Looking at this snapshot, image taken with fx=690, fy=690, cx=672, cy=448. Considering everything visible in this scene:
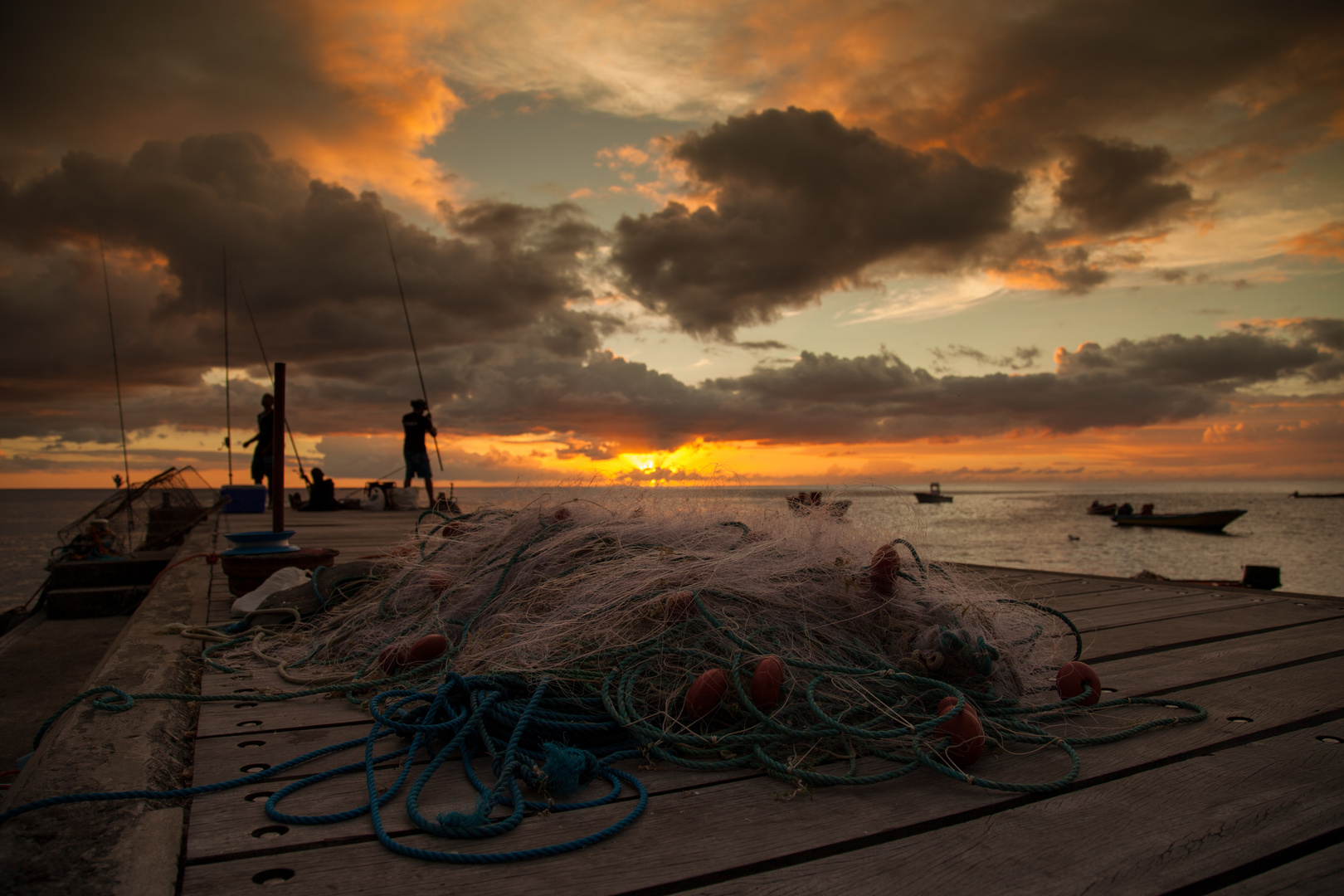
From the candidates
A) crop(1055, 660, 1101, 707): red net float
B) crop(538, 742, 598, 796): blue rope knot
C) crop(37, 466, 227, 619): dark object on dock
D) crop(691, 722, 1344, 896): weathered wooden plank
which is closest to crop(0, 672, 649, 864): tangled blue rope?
crop(538, 742, 598, 796): blue rope knot

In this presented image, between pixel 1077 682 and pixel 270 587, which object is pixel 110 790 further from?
pixel 1077 682

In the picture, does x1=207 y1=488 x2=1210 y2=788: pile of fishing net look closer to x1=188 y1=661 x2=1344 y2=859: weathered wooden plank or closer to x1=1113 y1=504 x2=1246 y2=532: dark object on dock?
x1=188 y1=661 x2=1344 y2=859: weathered wooden plank

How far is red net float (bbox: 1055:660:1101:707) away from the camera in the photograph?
1995mm

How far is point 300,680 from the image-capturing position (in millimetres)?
2338

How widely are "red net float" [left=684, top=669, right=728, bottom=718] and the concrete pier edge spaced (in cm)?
106

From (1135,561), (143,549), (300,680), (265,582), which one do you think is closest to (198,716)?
(300,680)

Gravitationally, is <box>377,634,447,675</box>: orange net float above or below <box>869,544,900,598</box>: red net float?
below

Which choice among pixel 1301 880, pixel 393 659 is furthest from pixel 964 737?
pixel 393 659

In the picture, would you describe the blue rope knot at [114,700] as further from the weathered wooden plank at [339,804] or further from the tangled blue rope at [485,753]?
the weathered wooden plank at [339,804]

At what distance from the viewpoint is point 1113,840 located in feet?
4.25

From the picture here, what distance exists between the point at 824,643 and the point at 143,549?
908cm

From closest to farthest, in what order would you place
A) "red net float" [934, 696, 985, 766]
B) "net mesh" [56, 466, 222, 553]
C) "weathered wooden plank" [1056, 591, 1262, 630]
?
"red net float" [934, 696, 985, 766], "weathered wooden plank" [1056, 591, 1262, 630], "net mesh" [56, 466, 222, 553]

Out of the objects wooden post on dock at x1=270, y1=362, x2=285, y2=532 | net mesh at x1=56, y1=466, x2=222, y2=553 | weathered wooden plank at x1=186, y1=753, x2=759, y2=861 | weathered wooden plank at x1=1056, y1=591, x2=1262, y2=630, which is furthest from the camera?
net mesh at x1=56, y1=466, x2=222, y2=553

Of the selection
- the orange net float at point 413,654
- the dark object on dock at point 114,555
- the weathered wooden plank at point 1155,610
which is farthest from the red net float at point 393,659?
the dark object on dock at point 114,555
